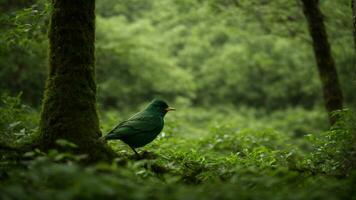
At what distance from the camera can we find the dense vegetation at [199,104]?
14.2ft

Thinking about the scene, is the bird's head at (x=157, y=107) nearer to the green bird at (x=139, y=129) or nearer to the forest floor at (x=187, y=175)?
the green bird at (x=139, y=129)

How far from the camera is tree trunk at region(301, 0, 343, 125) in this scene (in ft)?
30.5

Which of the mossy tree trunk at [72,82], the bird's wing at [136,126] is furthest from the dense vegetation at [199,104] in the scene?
the bird's wing at [136,126]

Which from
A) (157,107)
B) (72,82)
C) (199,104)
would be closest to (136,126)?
(157,107)

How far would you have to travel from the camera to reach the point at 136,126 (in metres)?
6.60

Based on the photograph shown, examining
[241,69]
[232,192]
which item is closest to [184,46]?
[241,69]

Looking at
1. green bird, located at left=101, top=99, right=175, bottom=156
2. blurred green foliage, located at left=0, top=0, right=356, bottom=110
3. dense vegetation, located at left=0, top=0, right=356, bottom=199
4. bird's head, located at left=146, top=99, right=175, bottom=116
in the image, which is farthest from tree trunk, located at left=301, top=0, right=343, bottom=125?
green bird, located at left=101, top=99, right=175, bottom=156

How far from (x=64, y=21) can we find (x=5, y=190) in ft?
9.09

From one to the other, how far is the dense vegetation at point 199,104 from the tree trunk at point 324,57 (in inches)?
25.6

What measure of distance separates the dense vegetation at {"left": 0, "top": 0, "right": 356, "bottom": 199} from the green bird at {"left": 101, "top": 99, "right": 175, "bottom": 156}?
0.77ft

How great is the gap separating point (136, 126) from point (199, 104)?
67.1 feet

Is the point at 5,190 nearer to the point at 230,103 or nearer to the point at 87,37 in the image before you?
the point at 87,37

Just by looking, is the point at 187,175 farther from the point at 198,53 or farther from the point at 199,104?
the point at 199,104

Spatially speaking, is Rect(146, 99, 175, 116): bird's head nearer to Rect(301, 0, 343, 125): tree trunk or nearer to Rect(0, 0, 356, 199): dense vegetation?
Rect(0, 0, 356, 199): dense vegetation
